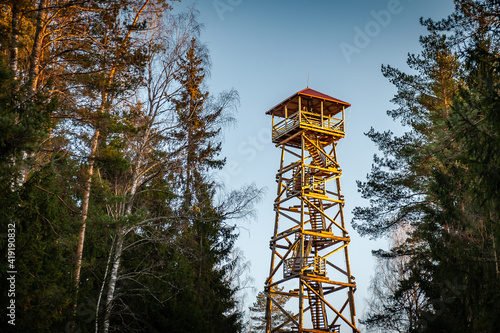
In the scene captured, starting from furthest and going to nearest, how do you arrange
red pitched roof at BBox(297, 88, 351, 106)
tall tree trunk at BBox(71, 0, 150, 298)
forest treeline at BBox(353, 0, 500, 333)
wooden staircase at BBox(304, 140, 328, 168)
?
red pitched roof at BBox(297, 88, 351, 106) < wooden staircase at BBox(304, 140, 328, 168) < tall tree trunk at BBox(71, 0, 150, 298) < forest treeline at BBox(353, 0, 500, 333)

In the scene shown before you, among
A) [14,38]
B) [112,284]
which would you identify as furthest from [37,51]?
[112,284]

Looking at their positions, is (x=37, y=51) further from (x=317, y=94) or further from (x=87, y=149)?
(x=317, y=94)

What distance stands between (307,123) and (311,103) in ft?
Result: 4.92

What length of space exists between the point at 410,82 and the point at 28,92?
490 inches

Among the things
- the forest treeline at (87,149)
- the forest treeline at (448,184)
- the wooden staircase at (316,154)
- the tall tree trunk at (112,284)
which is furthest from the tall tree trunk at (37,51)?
the wooden staircase at (316,154)

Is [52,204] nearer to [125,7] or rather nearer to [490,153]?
[125,7]

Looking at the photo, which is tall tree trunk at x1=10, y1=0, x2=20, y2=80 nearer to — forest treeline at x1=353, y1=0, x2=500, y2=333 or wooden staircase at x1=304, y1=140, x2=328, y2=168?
forest treeline at x1=353, y1=0, x2=500, y2=333

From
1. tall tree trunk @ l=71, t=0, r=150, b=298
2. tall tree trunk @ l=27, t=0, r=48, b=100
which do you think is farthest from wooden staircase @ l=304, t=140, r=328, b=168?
→ tall tree trunk @ l=27, t=0, r=48, b=100

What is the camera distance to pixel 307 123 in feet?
61.0

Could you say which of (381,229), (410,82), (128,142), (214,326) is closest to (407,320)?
(381,229)

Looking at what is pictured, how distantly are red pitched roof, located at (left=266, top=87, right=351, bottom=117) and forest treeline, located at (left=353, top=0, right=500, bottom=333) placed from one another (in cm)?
253

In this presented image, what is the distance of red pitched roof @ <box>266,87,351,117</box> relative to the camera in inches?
748

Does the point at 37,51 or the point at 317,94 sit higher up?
the point at 317,94

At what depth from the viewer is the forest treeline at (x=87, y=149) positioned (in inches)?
338
